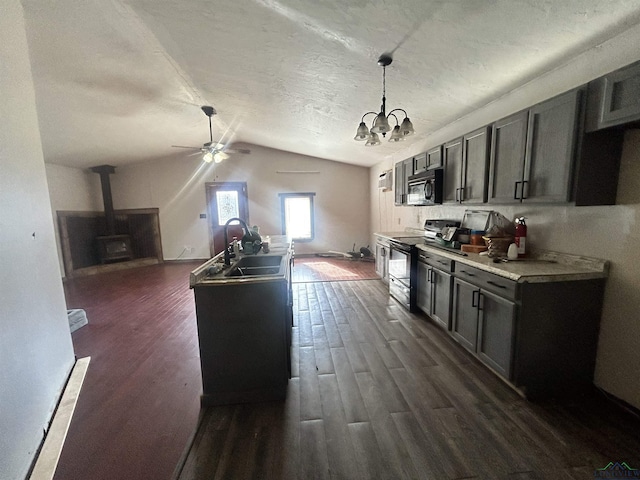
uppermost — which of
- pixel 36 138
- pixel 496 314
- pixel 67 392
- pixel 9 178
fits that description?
pixel 36 138

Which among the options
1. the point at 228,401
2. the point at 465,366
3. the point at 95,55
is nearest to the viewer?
the point at 228,401

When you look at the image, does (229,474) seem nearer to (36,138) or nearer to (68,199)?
(36,138)

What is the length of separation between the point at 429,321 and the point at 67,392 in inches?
134

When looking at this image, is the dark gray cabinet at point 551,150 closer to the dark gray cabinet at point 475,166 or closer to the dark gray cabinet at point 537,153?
the dark gray cabinet at point 537,153

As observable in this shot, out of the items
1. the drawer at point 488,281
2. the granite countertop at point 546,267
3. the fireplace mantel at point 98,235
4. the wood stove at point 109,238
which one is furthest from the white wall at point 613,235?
the wood stove at point 109,238

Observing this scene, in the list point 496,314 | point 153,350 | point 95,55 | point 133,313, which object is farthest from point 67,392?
point 496,314

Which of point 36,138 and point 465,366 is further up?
point 36,138

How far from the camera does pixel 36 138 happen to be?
2.03m

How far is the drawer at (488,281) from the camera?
5.86 feet

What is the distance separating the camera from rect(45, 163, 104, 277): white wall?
518 centimetres

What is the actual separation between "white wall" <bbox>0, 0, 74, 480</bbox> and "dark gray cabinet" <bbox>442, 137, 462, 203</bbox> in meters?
3.66

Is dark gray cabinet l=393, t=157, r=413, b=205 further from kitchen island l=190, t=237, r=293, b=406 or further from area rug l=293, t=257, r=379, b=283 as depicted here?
kitchen island l=190, t=237, r=293, b=406

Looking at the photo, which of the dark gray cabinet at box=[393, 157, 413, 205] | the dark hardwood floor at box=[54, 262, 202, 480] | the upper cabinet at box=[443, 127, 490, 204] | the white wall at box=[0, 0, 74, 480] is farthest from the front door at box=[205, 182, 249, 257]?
the upper cabinet at box=[443, 127, 490, 204]

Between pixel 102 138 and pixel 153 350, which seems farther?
pixel 102 138
